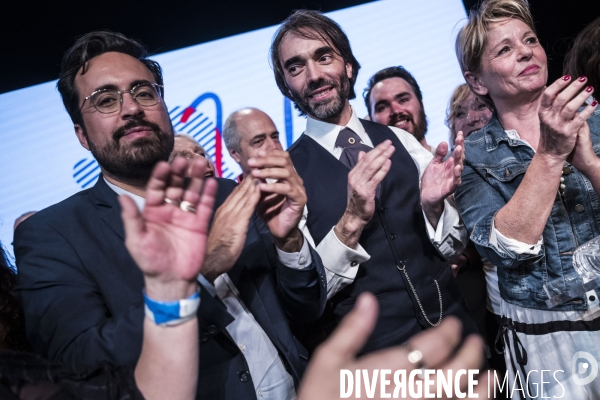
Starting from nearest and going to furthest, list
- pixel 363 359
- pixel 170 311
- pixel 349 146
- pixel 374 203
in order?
pixel 363 359 → pixel 170 311 → pixel 374 203 → pixel 349 146

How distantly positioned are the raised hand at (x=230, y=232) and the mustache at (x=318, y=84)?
2.72 feet

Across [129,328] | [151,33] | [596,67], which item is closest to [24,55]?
[151,33]

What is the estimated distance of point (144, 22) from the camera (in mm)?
3914

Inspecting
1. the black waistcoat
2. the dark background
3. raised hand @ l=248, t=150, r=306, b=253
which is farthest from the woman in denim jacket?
the dark background

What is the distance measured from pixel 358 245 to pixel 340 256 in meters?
0.08

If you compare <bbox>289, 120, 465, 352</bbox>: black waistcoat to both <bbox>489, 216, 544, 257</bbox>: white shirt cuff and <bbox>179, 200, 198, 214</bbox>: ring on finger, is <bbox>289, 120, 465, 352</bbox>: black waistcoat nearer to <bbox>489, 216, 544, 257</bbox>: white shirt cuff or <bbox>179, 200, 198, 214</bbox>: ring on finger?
<bbox>489, 216, 544, 257</bbox>: white shirt cuff

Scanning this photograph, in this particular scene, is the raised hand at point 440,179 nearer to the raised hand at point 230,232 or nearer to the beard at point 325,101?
the beard at point 325,101

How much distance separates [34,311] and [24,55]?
3.07 m

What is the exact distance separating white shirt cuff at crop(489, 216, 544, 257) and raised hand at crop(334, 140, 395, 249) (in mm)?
398

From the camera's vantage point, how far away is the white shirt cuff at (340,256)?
1812 millimetres

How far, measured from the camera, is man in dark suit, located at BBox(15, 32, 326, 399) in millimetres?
1296

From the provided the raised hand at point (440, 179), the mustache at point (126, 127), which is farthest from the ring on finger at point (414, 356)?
the mustache at point (126, 127)

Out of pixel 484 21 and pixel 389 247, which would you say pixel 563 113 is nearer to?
pixel 484 21

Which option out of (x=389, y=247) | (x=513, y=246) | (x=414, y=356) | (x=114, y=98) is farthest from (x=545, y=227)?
(x=114, y=98)
